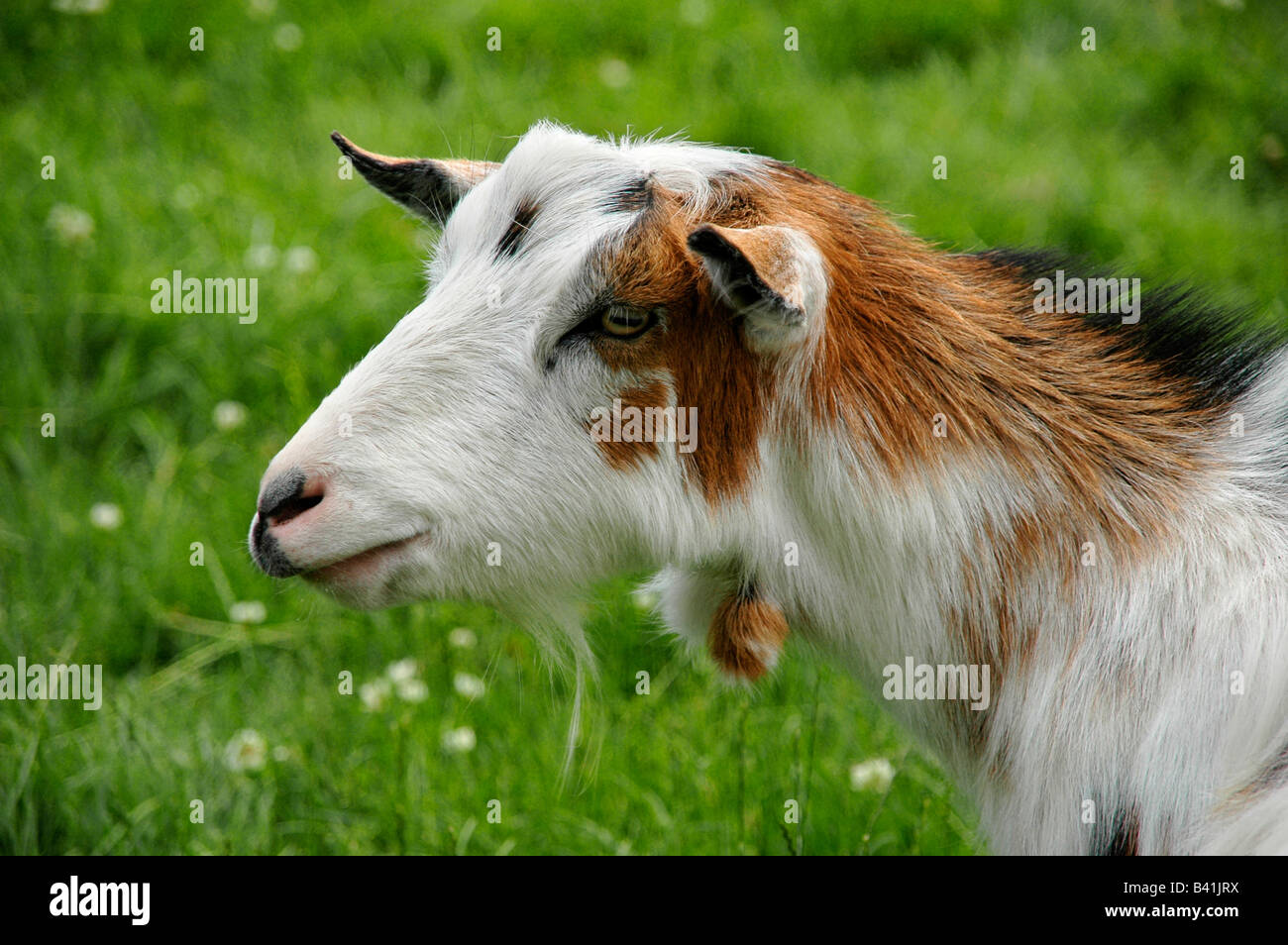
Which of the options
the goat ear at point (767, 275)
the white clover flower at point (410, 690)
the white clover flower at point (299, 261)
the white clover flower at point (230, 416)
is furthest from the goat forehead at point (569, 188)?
the white clover flower at point (299, 261)

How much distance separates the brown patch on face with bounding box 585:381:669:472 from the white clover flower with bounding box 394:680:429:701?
2.08 metres

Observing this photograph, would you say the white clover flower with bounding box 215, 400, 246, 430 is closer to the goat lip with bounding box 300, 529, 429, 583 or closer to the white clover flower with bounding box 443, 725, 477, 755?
the white clover flower with bounding box 443, 725, 477, 755

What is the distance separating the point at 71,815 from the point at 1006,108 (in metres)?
6.49

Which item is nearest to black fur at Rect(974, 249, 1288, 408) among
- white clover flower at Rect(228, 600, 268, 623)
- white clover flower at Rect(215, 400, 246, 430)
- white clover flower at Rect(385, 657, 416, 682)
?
white clover flower at Rect(385, 657, 416, 682)

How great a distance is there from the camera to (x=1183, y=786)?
9.56 ft

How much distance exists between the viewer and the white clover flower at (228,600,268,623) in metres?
5.48

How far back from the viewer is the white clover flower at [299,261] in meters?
7.05

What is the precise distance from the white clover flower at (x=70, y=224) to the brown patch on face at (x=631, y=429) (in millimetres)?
5041

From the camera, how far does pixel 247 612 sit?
18.0 feet

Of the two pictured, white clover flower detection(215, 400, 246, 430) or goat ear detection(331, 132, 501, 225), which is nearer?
goat ear detection(331, 132, 501, 225)

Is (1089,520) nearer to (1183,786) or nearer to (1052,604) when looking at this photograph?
(1052,604)
